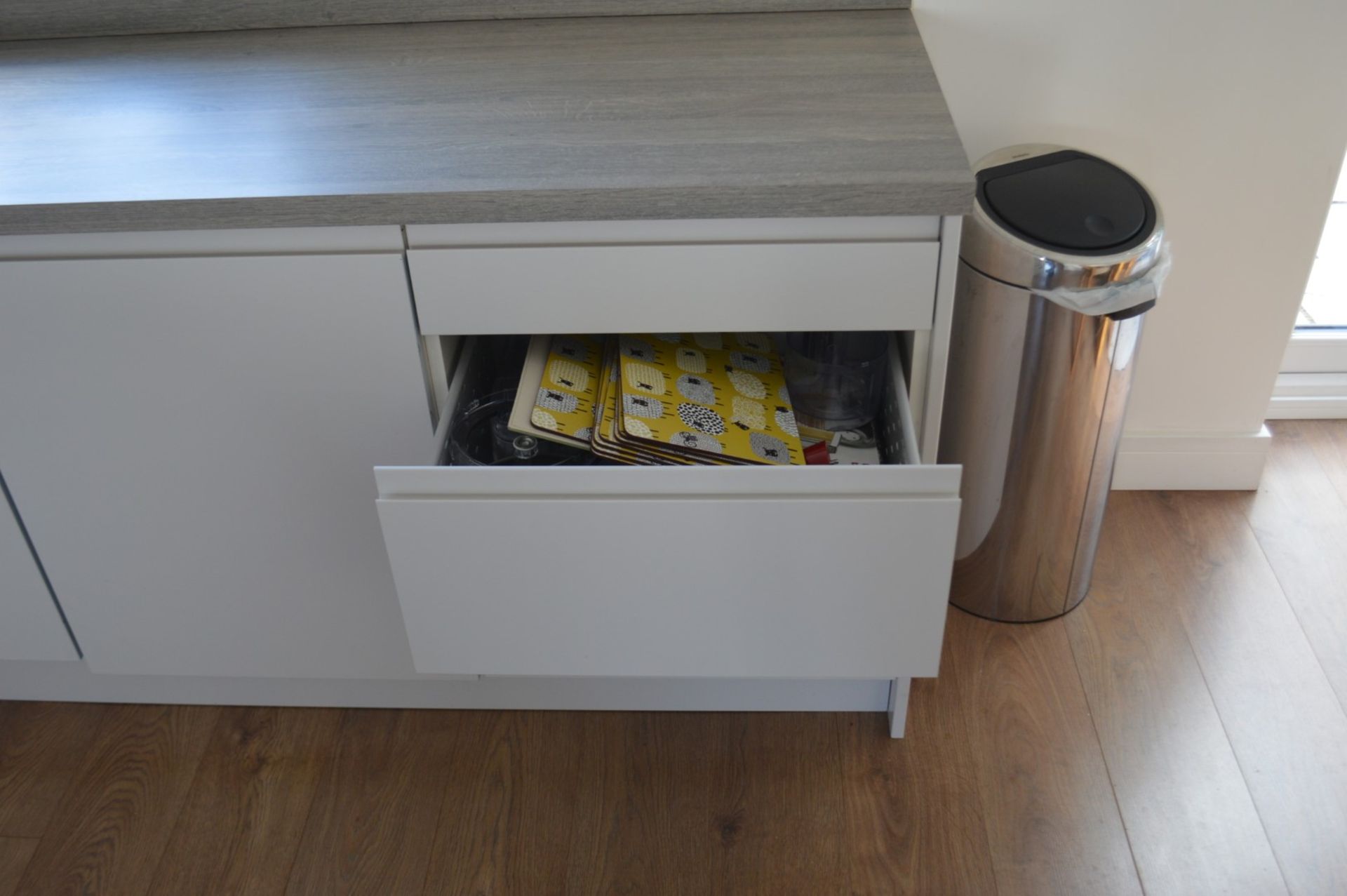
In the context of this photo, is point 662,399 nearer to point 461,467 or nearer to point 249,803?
point 461,467

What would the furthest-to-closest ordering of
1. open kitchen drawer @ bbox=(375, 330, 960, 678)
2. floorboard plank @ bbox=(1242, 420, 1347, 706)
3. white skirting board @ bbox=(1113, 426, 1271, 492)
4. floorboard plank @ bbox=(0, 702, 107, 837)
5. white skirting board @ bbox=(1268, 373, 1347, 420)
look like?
white skirting board @ bbox=(1268, 373, 1347, 420) → white skirting board @ bbox=(1113, 426, 1271, 492) → floorboard plank @ bbox=(1242, 420, 1347, 706) → floorboard plank @ bbox=(0, 702, 107, 837) → open kitchen drawer @ bbox=(375, 330, 960, 678)

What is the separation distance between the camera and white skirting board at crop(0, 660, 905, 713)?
4.68 feet

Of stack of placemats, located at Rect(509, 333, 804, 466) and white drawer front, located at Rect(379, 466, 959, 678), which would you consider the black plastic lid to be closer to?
stack of placemats, located at Rect(509, 333, 804, 466)

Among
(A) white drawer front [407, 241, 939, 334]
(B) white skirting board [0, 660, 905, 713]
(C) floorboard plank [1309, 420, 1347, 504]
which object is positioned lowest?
(C) floorboard plank [1309, 420, 1347, 504]

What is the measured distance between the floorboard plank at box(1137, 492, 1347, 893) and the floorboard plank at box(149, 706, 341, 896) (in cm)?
111

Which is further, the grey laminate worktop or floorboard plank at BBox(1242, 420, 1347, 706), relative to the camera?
floorboard plank at BBox(1242, 420, 1347, 706)

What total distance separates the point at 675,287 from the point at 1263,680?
0.95m

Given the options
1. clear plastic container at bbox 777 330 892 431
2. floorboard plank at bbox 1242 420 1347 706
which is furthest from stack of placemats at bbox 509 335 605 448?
floorboard plank at bbox 1242 420 1347 706

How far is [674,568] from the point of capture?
108 centimetres

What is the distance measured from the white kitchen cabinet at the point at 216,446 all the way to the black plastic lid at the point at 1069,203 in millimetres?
688

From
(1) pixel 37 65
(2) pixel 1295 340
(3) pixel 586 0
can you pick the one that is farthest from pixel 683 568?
(2) pixel 1295 340

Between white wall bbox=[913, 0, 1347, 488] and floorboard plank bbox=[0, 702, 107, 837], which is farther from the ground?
white wall bbox=[913, 0, 1347, 488]

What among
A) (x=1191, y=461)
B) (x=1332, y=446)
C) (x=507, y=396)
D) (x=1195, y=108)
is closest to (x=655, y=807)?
(x=507, y=396)

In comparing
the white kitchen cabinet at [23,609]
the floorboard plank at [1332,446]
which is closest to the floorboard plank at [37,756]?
the white kitchen cabinet at [23,609]
